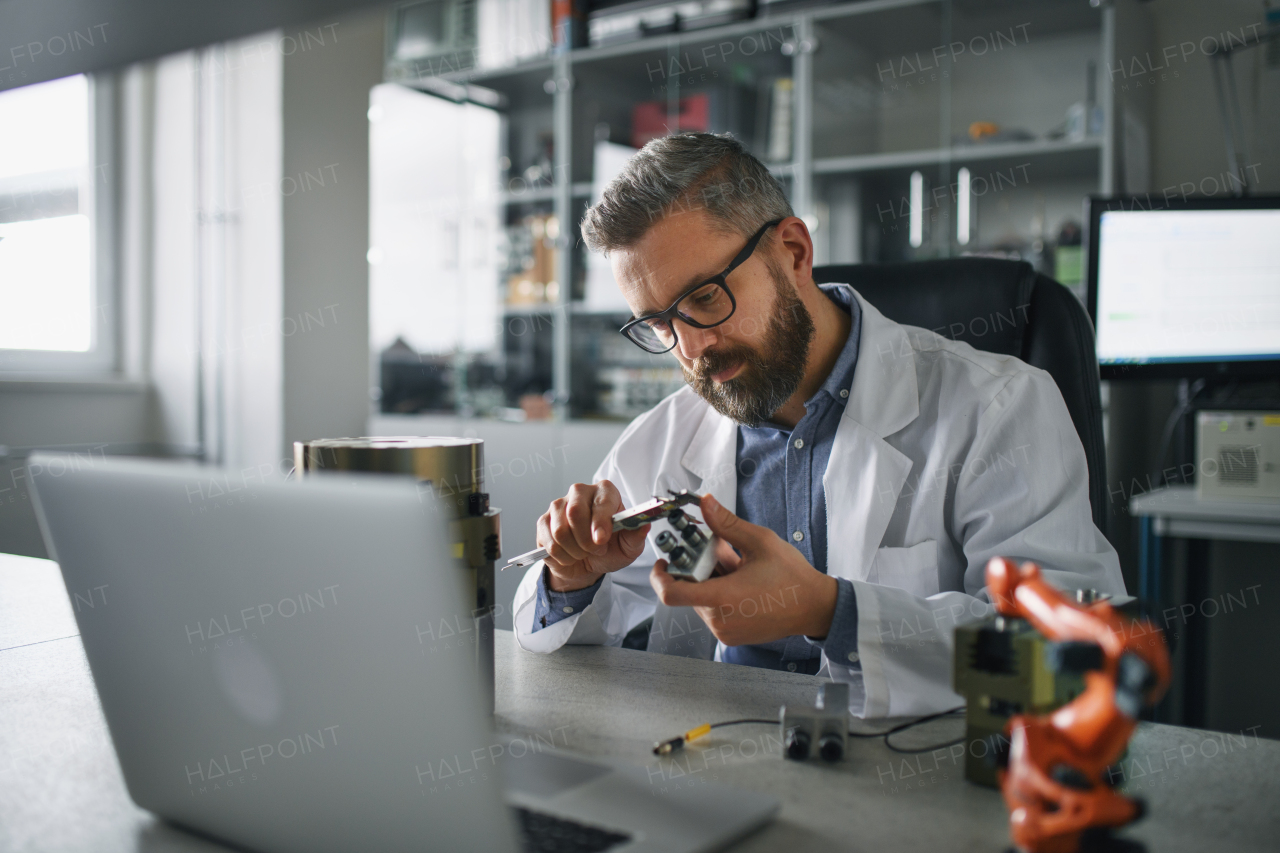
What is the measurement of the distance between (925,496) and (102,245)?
9.10 ft

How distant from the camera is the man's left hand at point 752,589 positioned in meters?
0.78

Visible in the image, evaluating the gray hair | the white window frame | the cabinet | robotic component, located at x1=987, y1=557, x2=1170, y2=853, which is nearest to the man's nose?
the gray hair

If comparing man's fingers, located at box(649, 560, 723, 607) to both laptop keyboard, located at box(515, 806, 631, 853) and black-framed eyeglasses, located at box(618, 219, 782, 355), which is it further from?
black-framed eyeglasses, located at box(618, 219, 782, 355)

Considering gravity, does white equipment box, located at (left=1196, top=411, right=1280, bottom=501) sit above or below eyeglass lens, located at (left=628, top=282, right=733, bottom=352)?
below

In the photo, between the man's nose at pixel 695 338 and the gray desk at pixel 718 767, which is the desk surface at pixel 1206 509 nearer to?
the man's nose at pixel 695 338

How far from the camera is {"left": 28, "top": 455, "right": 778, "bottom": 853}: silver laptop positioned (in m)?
0.44

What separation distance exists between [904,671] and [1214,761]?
0.76 ft

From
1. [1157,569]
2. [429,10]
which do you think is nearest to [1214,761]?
[1157,569]

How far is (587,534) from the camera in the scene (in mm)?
926

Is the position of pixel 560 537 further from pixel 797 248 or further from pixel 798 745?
pixel 797 248

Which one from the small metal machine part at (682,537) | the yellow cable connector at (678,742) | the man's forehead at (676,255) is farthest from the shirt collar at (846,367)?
the yellow cable connector at (678,742)

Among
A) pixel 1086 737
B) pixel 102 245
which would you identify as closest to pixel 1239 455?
pixel 1086 737

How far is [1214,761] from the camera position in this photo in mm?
668

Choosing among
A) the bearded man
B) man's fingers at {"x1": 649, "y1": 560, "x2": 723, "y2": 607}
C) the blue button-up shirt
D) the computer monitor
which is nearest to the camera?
man's fingers at {"x1": 649, "y1": 560, "x2": 723, "y2": 607}
